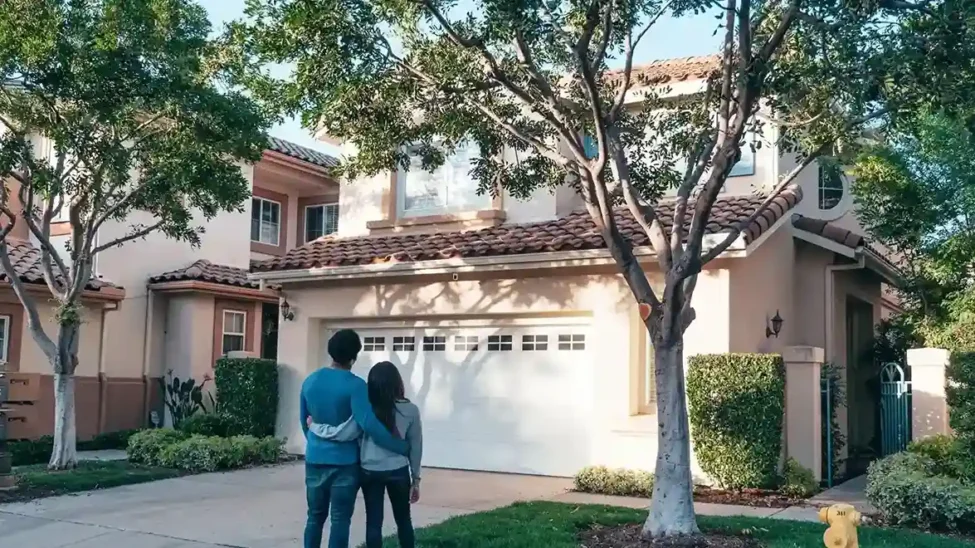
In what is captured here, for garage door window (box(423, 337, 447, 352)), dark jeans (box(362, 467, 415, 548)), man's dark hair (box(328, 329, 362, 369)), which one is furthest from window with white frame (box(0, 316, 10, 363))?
dark jeans (box(362, 467, 415, 548))

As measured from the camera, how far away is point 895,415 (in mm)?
13562

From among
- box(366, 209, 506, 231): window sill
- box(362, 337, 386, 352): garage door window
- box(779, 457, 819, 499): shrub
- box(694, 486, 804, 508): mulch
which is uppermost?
box(366, 209, 506, 231): window sill

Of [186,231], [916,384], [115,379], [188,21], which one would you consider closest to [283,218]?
[115,379]

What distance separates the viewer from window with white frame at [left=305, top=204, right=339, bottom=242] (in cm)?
2317

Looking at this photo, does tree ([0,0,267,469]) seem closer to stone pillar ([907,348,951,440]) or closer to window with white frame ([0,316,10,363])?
window with white frame ([0,316,10,363])

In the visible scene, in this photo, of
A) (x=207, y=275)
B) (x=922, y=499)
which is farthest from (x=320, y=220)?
(x=922, y=499)

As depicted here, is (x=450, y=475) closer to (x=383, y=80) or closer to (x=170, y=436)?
(x=170, y=436)

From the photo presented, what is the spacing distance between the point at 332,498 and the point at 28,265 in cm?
1260

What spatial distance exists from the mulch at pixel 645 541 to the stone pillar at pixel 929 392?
14.3 feet

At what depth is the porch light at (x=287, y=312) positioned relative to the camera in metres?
15.2

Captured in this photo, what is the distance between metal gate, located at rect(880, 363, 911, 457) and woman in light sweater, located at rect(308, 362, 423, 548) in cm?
894

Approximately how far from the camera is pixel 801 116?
364 inches

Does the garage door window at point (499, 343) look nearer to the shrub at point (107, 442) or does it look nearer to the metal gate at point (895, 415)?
the metal gate at point (895, 415)

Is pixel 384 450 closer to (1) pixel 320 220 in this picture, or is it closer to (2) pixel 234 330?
(2) pixel 234 330
